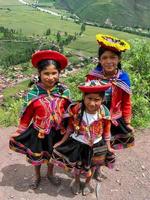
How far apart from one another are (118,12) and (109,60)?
172063mm

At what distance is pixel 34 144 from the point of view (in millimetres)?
5645

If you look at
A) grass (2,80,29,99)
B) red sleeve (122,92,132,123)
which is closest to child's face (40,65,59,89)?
red sleeve (122,92,132,123)

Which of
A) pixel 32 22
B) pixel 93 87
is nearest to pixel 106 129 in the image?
pixel 93 87

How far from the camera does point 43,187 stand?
6070mm

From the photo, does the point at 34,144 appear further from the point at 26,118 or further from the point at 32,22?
the point at 32,22

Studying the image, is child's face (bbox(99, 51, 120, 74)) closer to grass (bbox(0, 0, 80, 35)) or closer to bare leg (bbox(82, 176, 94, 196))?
bare leg (bbox(82, 176, 94, 196))

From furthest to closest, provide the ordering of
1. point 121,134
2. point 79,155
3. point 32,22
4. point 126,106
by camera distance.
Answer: point 32,22 < point 121,134 < point 126,106 < point 79,155

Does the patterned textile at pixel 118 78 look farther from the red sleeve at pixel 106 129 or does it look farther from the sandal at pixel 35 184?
A: the sandal at pixel 35 184

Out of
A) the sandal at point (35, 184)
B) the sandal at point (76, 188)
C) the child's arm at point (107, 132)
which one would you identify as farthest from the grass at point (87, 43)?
the child's arm at point (107, 132)

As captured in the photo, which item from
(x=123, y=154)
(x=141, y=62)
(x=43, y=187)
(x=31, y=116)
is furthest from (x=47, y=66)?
(x=141, y=62)

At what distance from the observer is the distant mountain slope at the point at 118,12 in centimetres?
16625

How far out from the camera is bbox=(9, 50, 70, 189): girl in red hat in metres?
5.39

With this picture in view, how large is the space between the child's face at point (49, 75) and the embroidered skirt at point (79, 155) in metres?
0.82

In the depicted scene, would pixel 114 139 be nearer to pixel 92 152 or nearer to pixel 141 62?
pixel 92 152
